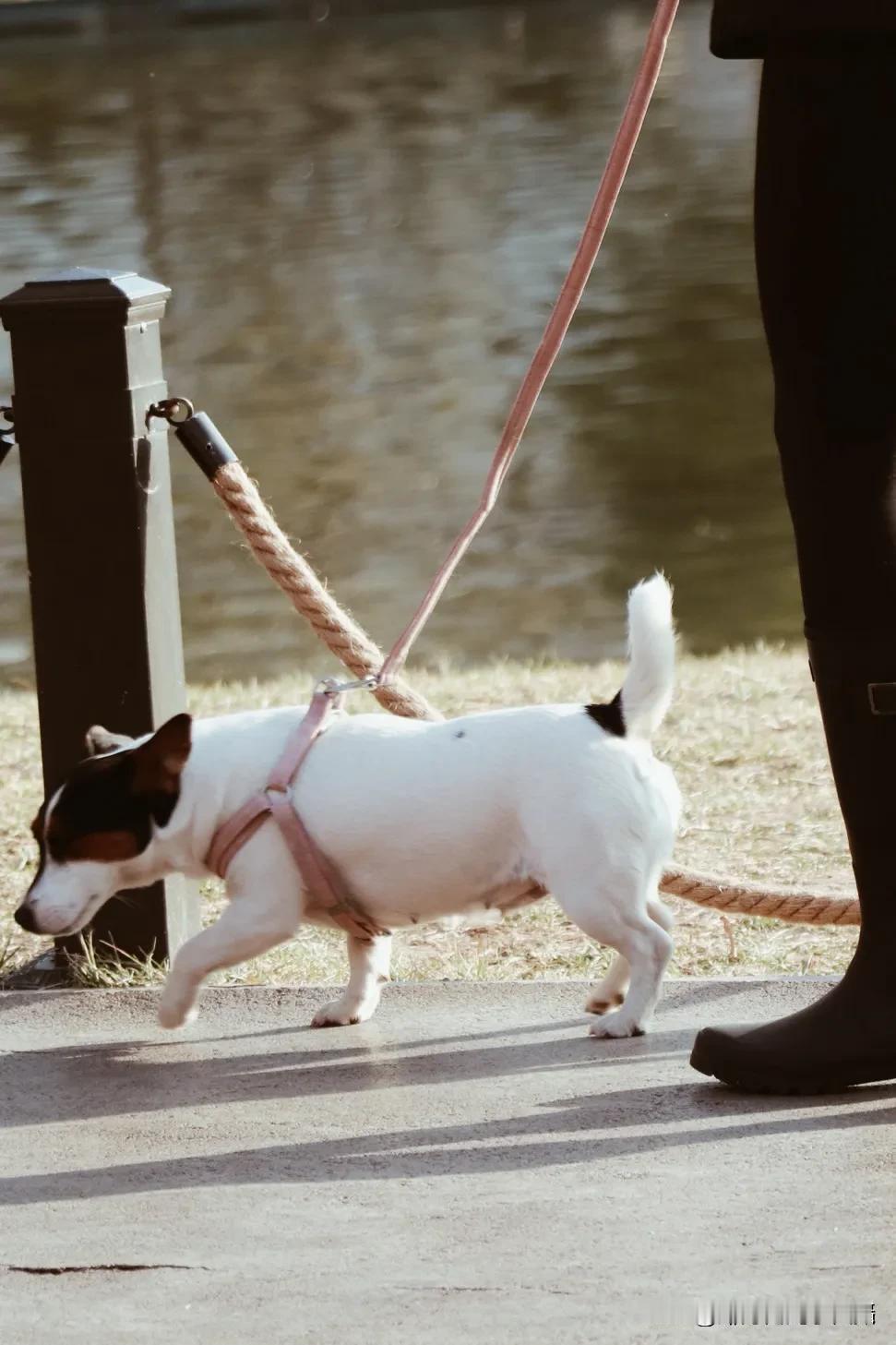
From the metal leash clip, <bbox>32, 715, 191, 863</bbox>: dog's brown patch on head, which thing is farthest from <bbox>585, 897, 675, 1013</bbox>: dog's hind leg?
<bbox>32, 715, 191, 863</bbox>: dog's brown patch on head

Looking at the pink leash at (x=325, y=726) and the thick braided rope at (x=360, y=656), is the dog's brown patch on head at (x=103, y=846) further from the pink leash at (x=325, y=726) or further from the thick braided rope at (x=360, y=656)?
the thick braided rope at (x=360, y=656)

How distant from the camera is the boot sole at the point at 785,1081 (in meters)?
2.39

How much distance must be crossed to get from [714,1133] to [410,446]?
9.51 metres

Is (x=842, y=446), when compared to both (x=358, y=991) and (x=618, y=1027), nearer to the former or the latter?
(x=618, y=1027)

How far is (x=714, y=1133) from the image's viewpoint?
91.7 inches

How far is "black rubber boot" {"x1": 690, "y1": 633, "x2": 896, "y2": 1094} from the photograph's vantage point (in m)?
2.38

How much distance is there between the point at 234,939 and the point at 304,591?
778mm

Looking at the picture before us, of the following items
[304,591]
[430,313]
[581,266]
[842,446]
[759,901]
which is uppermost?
[581,266]

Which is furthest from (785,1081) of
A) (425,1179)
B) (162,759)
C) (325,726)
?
(162,759)

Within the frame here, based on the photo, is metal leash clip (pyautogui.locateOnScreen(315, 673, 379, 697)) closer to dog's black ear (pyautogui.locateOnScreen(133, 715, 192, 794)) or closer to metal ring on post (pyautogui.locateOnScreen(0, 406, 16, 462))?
dog's black ear (pyautogui.locateOnScreen(133, 715, 192, 794))

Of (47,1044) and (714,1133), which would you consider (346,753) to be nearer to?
(47,1044)

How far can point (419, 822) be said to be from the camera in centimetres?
273

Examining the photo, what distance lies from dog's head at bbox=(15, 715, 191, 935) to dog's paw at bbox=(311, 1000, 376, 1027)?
0.36 metres

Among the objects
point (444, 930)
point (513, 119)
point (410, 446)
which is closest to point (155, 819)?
point (444, 930)
